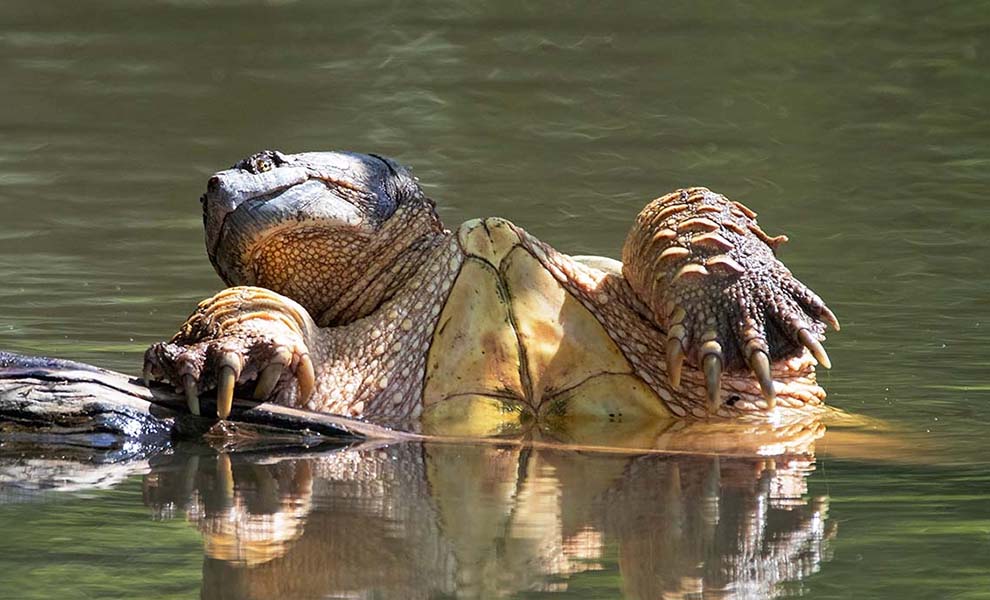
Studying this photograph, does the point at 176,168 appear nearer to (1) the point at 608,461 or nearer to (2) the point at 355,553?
(1) the point at 608,461

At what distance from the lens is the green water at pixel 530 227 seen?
2.84 m

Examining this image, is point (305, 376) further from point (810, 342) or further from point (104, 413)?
point (810, 342)

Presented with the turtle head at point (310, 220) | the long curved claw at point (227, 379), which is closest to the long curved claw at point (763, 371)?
the turtle head at point (310, 220)

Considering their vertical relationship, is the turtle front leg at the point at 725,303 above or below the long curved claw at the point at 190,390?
above

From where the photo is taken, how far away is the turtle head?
4.37 metres

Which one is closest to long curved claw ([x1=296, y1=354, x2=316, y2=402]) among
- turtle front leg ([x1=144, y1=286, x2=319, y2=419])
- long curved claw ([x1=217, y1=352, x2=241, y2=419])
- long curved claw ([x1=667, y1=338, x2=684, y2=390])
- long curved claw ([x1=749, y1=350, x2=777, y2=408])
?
turtle front leg ([x1=144, y1=286, x2=319, y2=419])

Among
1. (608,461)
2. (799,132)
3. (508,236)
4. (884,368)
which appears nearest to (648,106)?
(799,132)

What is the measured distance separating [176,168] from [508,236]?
6831 mm

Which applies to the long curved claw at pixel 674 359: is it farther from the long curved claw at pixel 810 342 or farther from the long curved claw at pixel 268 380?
the long curved claw at pixel 268 380

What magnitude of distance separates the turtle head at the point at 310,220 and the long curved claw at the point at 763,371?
1.00m

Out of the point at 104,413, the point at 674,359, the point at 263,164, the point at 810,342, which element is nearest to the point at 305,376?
the point at 104,413

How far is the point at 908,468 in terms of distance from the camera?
3773mm

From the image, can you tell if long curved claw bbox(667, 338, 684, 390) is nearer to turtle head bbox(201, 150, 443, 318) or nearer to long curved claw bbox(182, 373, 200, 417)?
turtle head bbox(201, 150, 443, 318)

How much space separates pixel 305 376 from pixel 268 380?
97 mm
